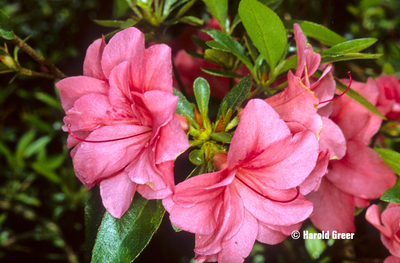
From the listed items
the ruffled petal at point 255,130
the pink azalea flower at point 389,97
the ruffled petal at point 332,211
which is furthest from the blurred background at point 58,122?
the ruffled petal at point 255,130

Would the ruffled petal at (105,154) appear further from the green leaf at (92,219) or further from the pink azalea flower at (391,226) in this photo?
the pink azalea flower at (391,226)

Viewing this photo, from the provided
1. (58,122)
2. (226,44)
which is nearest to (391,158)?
(226,44)

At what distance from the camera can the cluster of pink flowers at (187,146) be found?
2.14 feet

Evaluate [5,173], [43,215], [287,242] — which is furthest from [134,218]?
[5,173]

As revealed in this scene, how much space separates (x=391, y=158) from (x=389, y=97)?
37cm

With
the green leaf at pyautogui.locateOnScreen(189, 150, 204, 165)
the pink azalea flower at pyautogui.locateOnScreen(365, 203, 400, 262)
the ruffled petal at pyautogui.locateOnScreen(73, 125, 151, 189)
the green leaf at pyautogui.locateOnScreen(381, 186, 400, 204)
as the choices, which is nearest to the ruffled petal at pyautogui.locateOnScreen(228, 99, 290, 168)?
the green leaf at pyautogui.locateOnScreen(189, 150, 204, 165)

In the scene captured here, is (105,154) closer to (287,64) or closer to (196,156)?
(196,156)

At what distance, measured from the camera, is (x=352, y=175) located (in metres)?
1.04

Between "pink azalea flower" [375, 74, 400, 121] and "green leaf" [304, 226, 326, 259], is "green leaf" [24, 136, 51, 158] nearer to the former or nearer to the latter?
"green leaf" [304, 226, 326, 259]

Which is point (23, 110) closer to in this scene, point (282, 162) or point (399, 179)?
point (282, 162)

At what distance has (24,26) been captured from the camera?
2014mm

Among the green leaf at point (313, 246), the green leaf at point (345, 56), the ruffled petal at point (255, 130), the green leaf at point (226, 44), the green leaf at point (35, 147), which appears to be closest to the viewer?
the ruffled petal at point (255, 130)

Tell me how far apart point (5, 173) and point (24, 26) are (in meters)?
0.96

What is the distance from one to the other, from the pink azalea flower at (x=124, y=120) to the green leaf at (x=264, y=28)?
27cm
